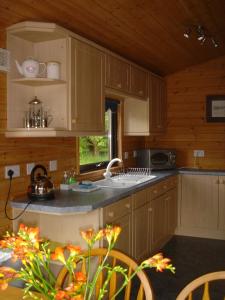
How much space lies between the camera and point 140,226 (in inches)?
133

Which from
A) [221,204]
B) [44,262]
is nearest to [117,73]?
[221,204]

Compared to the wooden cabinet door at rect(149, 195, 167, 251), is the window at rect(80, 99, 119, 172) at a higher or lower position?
higher

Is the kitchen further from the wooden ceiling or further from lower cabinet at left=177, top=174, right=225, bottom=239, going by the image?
lower cabinet at left=177, top=174, right=225, bottom=239

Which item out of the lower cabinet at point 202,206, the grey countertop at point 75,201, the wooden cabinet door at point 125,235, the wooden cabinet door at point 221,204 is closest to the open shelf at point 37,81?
the grey countertop at point 75,201

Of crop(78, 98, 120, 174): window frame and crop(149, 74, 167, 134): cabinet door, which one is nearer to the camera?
crop(78, 98, 120, 174): window frame

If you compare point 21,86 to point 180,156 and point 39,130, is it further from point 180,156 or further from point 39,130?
point 180,156

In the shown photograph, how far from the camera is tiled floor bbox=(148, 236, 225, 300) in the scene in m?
3.07

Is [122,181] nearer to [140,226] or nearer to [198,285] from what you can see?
[140,226]

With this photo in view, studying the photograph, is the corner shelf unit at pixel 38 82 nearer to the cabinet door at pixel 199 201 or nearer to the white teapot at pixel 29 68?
the white teapot at pixel 29 68

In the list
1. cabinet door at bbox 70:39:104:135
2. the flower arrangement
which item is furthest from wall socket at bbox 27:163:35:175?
the flower arrangement

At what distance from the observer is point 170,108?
5.08 meters

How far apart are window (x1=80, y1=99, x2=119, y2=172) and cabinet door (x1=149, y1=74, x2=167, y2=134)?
47cm

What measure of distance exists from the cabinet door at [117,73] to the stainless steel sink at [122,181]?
942 millimetres

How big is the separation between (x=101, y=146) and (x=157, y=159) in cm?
94
